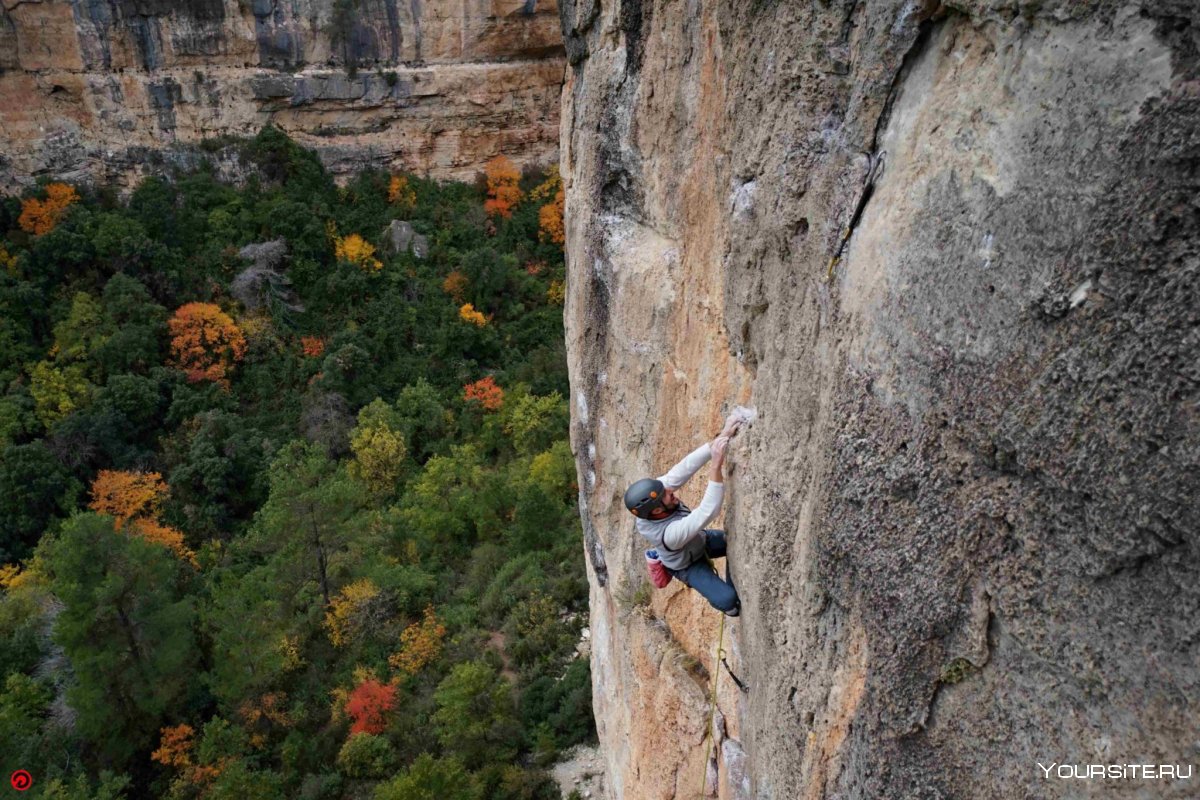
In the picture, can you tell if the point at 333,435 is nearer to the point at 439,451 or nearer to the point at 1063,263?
the point at 439,451

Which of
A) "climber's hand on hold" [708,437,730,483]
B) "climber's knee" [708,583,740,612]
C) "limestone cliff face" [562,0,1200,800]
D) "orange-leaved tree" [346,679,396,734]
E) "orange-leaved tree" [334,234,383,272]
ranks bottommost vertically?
"orange-leaved tree" [346,679,396,734]

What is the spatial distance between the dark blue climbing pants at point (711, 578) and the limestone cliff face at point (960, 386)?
22 cm

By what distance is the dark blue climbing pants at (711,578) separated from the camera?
4.73 metres

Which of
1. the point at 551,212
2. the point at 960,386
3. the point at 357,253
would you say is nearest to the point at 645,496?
the point at 960,386

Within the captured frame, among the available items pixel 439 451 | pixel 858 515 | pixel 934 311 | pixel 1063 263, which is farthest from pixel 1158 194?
pixel 439 451

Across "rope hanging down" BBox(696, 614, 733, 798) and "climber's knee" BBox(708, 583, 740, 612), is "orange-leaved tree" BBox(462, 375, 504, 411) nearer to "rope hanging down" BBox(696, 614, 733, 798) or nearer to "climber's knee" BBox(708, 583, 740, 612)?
"rope hanging down" BBox(696, 614, 733, 798)

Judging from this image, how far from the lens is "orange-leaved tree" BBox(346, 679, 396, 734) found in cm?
1555

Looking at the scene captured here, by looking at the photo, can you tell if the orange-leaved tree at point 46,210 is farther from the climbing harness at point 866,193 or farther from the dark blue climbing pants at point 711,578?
the climbing harness at point 866,193

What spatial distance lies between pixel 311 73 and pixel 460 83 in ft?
17.5

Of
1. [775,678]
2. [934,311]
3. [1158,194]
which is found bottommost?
[775,678]

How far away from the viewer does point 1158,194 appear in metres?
2.01

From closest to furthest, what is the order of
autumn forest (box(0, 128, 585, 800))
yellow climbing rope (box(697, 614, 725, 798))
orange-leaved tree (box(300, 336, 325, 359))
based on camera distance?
1. yellow climbing rope (box(697, 614, 725, 798))
2. autumn forest (box(0, 128, 585, 800))
3. orange-leaved tree (box(300, 336, 325, 359))

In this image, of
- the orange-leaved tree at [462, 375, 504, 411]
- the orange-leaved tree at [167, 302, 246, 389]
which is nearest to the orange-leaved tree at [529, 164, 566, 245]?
the orange-leaved tree at [462, 375, 504, 411]

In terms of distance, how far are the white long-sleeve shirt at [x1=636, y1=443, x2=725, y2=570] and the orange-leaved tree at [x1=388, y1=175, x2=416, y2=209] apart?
1108 inches
